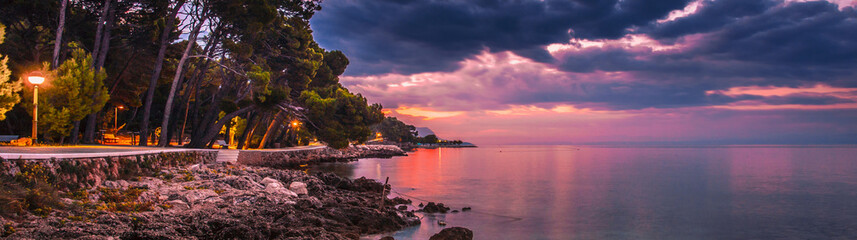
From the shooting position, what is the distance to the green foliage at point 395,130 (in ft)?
523

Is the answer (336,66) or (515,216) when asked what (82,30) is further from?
(515,216)

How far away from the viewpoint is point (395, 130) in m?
162

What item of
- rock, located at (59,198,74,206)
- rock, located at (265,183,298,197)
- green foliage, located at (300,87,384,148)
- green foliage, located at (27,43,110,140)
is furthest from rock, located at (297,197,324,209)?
green foliage, located at (300,87,384,148)

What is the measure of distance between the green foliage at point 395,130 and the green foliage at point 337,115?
112207 millimetres

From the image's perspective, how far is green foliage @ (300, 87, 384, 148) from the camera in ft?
109

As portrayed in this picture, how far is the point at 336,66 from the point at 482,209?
107 feet

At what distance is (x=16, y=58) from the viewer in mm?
25906

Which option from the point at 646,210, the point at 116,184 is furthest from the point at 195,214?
the point at 646,210

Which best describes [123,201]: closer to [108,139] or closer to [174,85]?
[174,85]

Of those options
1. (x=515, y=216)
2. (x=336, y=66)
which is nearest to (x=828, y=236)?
(x=515, y=216)

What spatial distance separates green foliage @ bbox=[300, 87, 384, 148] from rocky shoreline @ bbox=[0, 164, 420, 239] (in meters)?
15.2

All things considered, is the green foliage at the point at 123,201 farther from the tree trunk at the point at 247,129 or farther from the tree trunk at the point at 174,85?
the tree trunk at the point at 247,129

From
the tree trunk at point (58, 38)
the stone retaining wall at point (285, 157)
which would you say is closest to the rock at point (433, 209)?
the stone retaining wall at point (285, 157)

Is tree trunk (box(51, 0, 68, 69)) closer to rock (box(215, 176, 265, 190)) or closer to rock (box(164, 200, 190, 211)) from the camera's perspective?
rock (box(215, 176, 265, 190))
